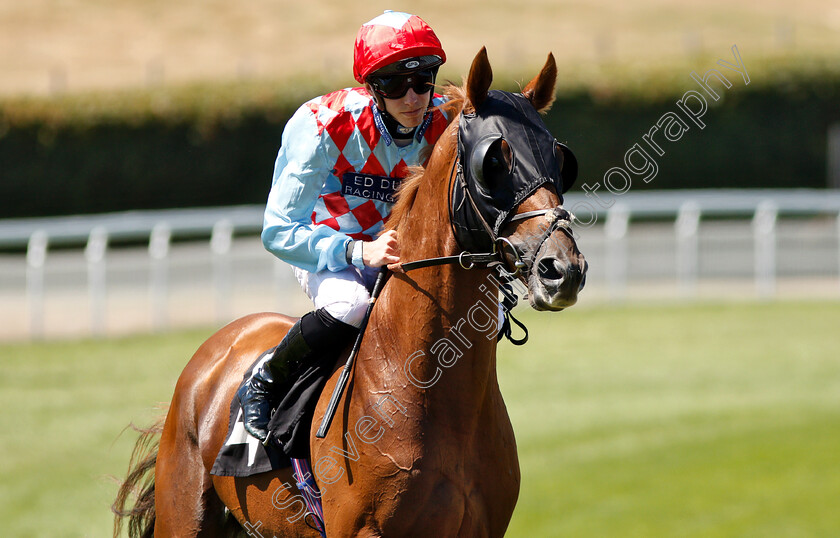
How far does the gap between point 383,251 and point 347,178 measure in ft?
1.14

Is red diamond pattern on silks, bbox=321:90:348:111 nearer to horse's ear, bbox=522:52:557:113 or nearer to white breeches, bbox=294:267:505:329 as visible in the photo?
white breeches, bbox=294:267:505:329

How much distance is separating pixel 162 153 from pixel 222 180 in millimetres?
1156

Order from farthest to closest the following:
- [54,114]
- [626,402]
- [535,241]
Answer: [54,114] < [626,402] < [535,241]

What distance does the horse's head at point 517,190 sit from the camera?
7.35 ft

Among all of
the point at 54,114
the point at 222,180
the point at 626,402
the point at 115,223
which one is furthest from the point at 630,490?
the point at 54,114

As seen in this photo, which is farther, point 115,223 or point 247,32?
point 247,32

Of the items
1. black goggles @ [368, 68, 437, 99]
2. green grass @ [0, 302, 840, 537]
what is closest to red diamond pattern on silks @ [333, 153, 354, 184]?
black goggles @ [368, 68, 437, 99]

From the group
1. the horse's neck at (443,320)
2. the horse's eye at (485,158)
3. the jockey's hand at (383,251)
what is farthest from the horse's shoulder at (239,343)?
the horse's eye at (485,158)

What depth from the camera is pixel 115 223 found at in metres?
10.8

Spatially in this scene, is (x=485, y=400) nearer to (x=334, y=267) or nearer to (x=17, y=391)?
(x=334, y=267)

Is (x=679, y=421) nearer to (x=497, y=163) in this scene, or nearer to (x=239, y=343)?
(x=239, y=343)

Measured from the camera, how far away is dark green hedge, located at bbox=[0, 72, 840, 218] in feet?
54.4

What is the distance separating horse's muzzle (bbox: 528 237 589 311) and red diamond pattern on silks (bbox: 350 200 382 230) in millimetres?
854

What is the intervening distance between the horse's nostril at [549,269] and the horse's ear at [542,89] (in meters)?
0.54
